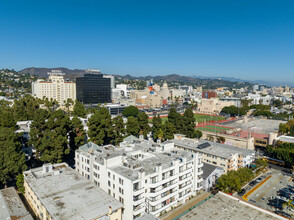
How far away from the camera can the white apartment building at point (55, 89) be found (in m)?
148

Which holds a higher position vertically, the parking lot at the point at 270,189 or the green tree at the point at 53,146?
the green tree at the point at 53,146

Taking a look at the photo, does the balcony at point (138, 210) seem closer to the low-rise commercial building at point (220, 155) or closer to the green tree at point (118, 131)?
the low-rise commercial building at point (220, 155)

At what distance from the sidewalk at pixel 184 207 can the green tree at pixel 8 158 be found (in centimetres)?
2630

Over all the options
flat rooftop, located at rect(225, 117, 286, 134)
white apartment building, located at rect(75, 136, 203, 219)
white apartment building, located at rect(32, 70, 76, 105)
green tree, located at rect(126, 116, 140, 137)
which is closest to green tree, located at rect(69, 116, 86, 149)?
white apartment building, located at rect(75, 136, 203, 219)

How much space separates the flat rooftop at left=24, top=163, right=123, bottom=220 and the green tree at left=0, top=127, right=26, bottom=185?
3.71 m

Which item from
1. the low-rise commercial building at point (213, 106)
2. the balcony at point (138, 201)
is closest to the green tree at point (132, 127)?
the balcony at point (138, 201)

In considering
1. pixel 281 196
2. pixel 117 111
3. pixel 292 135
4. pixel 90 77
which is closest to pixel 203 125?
pixel 292 135

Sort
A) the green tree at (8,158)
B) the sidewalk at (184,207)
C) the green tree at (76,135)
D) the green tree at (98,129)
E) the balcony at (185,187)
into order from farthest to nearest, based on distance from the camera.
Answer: the green tree at (98,129) → the green tree at (76,135) → the balcony at (185,187) → the green tree at (8,158) → the sidewalk at (184,207)

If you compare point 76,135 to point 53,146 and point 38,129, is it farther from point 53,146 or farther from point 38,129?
point 53,146

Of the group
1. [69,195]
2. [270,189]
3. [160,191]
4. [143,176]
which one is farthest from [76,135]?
[270,189]

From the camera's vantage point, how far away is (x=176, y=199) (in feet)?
120

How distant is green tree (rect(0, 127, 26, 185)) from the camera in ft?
120

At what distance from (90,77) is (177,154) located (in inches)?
4968

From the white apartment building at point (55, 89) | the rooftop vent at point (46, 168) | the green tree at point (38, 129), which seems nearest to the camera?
the rooftop vent at point (46, 168)
